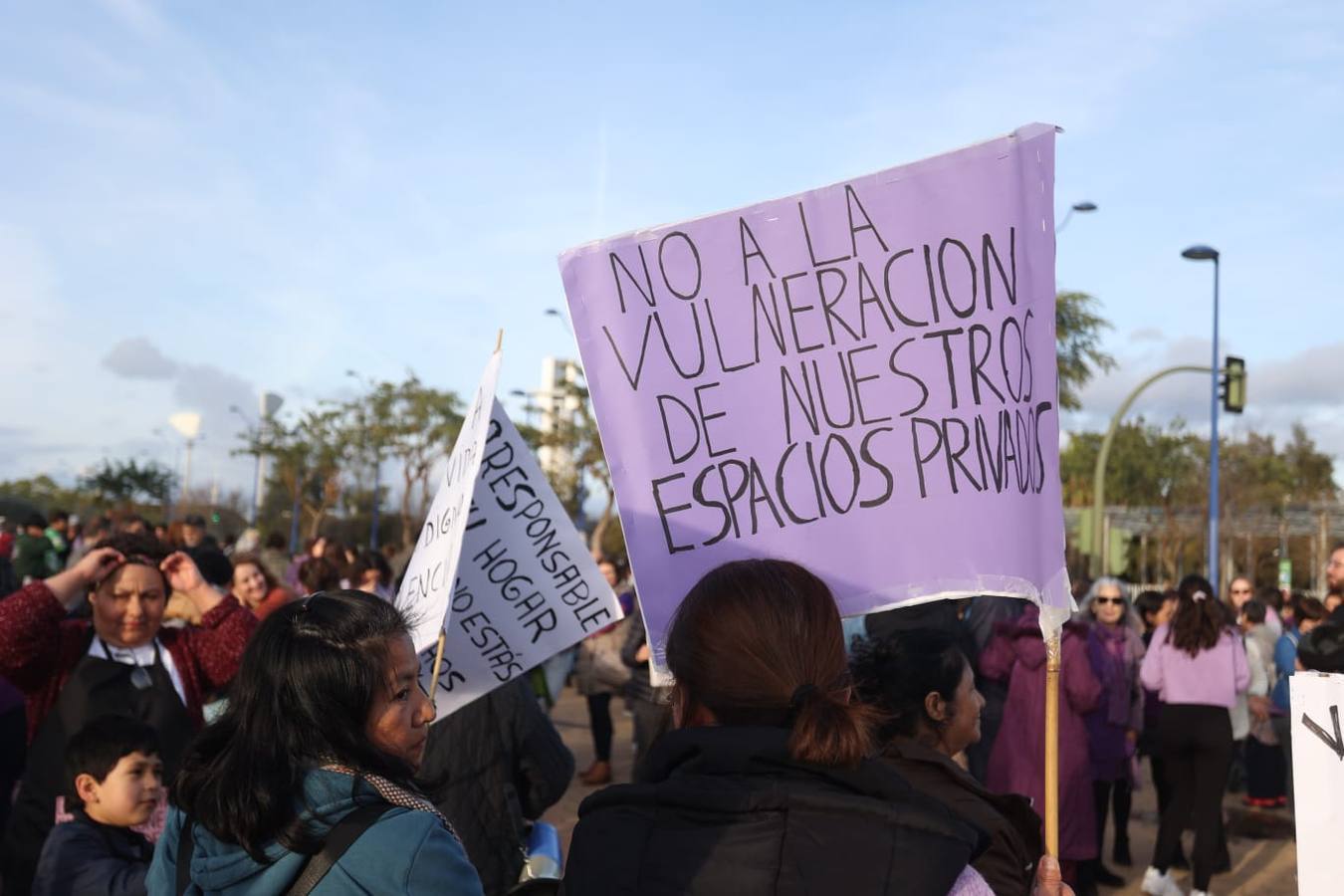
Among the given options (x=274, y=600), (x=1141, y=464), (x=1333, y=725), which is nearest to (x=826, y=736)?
(x=1333, y=725)

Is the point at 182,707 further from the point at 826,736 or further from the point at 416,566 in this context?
the point at 826,736

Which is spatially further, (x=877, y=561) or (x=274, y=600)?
(x=274, y=600)

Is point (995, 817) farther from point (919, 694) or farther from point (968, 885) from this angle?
point (968, 885)

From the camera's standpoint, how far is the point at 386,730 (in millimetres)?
2266

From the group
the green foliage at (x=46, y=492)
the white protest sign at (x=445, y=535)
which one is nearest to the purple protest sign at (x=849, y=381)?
the white protest sign at (x=445, y=535)

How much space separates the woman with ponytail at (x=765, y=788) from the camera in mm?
1894

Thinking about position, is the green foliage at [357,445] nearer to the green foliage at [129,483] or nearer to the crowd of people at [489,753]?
the green foliage at [129,483]

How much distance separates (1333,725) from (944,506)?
1.03m

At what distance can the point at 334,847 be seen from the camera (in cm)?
200

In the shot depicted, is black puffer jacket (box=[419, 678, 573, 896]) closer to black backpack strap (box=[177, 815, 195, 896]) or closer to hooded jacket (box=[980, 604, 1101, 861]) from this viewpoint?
black backpack strap (box=[177, 815, 195, 896])

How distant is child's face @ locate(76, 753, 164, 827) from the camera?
370 cm

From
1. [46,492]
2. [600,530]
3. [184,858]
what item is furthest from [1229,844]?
[46,492]

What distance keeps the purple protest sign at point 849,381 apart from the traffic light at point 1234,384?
883 inches

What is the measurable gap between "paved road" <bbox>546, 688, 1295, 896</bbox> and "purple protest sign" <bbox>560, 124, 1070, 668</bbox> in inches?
156
